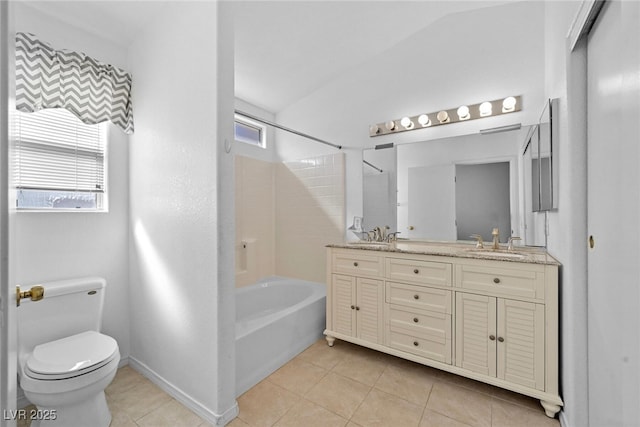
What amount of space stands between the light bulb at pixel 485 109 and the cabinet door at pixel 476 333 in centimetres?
148

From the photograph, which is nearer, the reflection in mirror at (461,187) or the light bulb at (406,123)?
the reflection in mirror at (461,187)

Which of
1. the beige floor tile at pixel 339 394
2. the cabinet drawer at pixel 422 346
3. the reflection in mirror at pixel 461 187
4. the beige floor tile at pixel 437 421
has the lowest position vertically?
the beige floor tile at pixel 437 421

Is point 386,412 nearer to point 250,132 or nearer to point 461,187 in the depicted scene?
point 461,187

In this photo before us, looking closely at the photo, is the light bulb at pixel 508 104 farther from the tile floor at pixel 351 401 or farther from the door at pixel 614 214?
the tile floor at pixel 351 401

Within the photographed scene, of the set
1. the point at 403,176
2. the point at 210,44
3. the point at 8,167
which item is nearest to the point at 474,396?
the point at 403,176

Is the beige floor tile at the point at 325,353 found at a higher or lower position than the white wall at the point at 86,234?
lower

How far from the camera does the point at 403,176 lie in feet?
8.95

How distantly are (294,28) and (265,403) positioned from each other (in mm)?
2756

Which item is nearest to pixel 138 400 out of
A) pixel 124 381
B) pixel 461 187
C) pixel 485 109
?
pixel 124 381

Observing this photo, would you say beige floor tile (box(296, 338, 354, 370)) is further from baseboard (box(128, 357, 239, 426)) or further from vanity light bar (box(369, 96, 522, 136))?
vanity light bar (box(369, 96, 522, 136))

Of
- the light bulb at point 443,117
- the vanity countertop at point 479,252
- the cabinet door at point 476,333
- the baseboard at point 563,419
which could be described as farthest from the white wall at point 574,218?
the light bulb at point 443,117

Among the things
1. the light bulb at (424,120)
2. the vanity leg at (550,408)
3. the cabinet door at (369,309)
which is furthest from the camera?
the light bulb at (424,120)

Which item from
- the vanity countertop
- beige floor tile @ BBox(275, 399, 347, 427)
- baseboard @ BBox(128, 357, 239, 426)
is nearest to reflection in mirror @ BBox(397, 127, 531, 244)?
the vanity countertop

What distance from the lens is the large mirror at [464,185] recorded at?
206 cm
